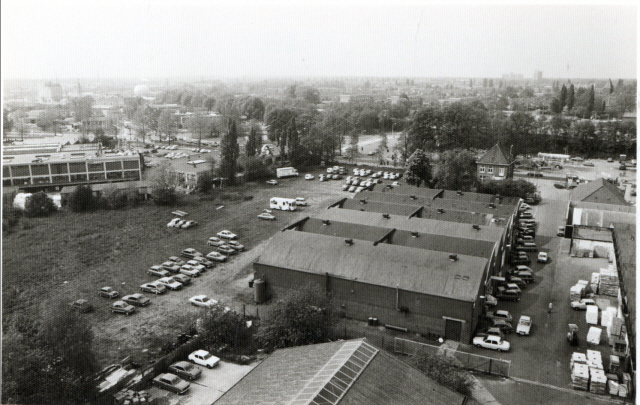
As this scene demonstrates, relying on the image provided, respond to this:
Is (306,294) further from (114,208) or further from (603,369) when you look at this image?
(114,208)

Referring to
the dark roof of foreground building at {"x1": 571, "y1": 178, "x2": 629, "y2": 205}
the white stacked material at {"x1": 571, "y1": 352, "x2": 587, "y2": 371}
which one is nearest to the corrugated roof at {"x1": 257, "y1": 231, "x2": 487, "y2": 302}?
the white stacked material at {"x1": 571, "y1": 352, "x2": 587, "y2": 371}

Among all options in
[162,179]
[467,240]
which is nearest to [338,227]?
[467,240]

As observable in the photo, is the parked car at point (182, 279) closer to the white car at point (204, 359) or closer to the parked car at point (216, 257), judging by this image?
the parked car at point (216, 257)

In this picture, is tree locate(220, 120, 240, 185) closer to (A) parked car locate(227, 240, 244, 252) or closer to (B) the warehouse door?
(A) parked car locate(227, 240, 244, 252)

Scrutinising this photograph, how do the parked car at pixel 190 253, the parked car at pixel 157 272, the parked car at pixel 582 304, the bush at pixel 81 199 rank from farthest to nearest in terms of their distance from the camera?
the bush at pixel 81 199 → the parked car at pixel 190 253 → the parked car at pixel 157 272 → the parked car at pixel 582 304

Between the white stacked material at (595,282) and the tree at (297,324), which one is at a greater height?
the tree at (297,324)

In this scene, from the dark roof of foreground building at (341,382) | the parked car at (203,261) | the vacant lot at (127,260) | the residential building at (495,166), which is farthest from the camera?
the residential building at (495,166)

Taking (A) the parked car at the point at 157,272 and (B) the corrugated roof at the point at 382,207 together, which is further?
(B) the corrugated roof at the point at 382,207

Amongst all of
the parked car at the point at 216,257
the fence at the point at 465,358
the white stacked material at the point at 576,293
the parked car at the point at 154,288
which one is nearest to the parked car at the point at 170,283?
the parked car at the point at 154,288

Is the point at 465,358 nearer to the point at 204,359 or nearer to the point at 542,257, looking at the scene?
the point at 204,359
